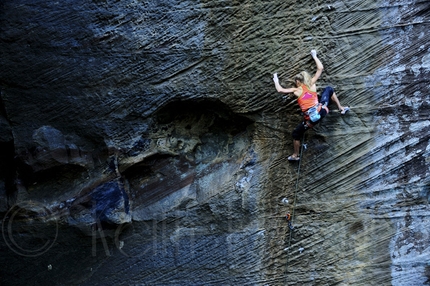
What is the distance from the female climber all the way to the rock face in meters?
0.15

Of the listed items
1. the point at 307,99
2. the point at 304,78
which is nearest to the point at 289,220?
the point at 307,99

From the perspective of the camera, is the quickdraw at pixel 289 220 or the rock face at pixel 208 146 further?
the quickdraw at pixel 289 220

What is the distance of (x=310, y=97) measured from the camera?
432 cm

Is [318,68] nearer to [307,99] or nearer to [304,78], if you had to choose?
[304,78]

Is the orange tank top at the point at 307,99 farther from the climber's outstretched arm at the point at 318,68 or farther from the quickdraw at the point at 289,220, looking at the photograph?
the quickdraw at the point at 289,220

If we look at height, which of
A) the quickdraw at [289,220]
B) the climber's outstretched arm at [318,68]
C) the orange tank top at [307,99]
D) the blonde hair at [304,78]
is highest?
the climber's outstretched arm at [318,68]

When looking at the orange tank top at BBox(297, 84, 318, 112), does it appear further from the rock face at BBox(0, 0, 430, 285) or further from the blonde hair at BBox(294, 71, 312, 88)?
the rock face at BBox(0, 0, 430, 285)

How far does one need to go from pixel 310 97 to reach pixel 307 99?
0.03 metres

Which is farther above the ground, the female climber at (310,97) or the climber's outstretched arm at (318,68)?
the climber's outstretched arm at (318,68)

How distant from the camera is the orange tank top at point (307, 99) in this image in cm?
432

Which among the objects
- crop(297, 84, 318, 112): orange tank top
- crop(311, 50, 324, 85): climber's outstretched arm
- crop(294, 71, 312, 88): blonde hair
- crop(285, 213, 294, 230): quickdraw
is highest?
crop(311, 50, 324, 85): climber's outstretched arm

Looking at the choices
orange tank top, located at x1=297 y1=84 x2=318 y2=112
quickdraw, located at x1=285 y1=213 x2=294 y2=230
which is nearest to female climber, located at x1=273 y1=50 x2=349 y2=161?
orange tank top, located at x1=297 y1=84 x2=318 y2=112

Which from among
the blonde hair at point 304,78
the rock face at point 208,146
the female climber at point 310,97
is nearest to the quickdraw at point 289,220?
the rock face at point 208,146

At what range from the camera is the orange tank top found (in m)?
4.32
